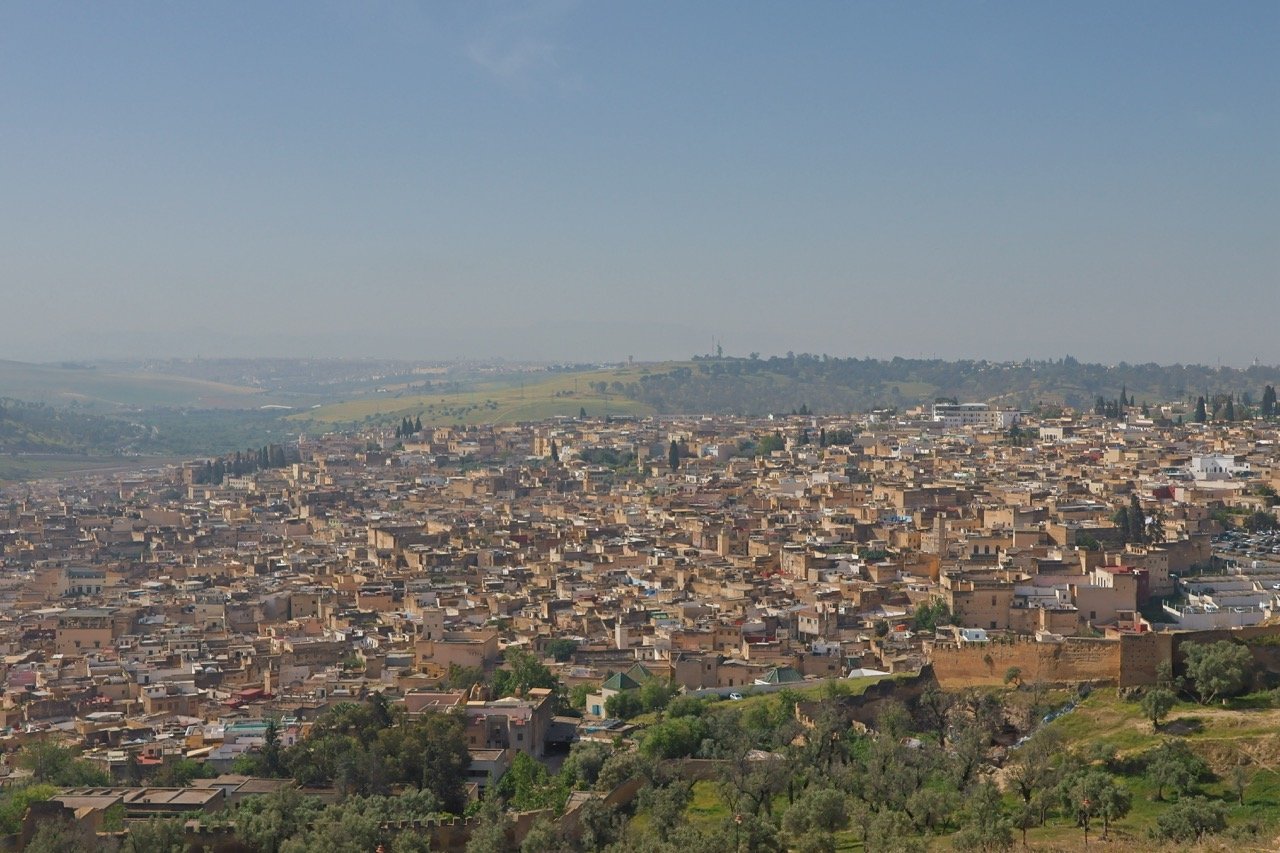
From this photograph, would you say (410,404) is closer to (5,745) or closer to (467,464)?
(467,464)

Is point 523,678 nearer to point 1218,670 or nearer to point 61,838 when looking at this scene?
point 61,838

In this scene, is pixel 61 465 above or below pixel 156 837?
below

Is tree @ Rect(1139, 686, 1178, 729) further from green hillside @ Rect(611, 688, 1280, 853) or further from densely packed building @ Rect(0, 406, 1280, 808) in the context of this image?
densely packed building @ Rect(0, 406, 1280, 808)

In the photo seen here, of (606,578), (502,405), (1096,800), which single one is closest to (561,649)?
(606,578)

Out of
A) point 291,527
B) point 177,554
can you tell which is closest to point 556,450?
point 291,527

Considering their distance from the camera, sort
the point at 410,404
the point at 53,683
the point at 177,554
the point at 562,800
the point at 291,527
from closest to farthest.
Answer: the point at 562,800
the point at 53,683
the point at 177,554
the point at 291,527
the point at 410,404

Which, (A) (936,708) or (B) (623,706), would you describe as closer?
(A) (936,708)
